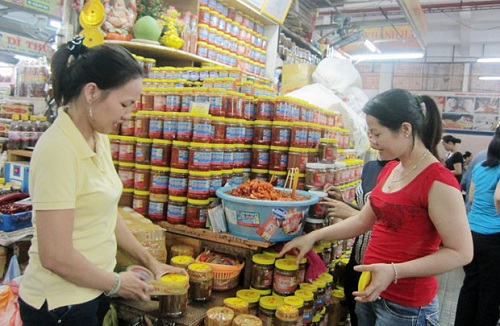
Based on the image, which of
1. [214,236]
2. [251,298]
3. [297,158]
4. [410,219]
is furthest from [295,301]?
[297,158]

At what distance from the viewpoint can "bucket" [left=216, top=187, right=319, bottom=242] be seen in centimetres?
213

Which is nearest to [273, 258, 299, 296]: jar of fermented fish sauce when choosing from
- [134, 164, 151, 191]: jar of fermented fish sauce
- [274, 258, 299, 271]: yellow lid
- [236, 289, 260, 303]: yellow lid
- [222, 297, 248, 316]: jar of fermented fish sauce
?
[274, 258, 299, 271]: yellow lid

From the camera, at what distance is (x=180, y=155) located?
2.43 m

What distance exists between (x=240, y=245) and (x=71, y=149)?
48.5 inches

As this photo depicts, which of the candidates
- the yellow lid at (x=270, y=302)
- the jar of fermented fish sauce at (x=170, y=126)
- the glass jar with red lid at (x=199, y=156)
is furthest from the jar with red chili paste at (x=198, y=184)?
the yellow lid at (x=270, y=302)

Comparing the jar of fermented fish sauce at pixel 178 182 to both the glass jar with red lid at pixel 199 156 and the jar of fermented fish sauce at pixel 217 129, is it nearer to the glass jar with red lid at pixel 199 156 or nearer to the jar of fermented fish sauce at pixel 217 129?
the glass jar with red lid at pixel 199 156

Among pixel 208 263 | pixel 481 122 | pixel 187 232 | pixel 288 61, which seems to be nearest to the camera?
pixel 208 263

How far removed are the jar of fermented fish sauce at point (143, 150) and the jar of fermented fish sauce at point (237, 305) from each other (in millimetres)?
1056

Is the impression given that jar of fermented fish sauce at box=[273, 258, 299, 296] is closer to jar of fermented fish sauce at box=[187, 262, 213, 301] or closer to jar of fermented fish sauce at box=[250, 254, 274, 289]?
jar of fermented fish sauce at box=[250, 254, 274, 289]

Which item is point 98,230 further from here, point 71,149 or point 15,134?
point 15,134

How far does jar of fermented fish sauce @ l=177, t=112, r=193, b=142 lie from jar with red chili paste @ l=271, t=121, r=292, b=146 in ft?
1.95

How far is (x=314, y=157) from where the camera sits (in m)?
2.83

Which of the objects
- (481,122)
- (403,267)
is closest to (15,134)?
(403,267)

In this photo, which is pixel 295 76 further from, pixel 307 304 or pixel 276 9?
pixel 307 304
